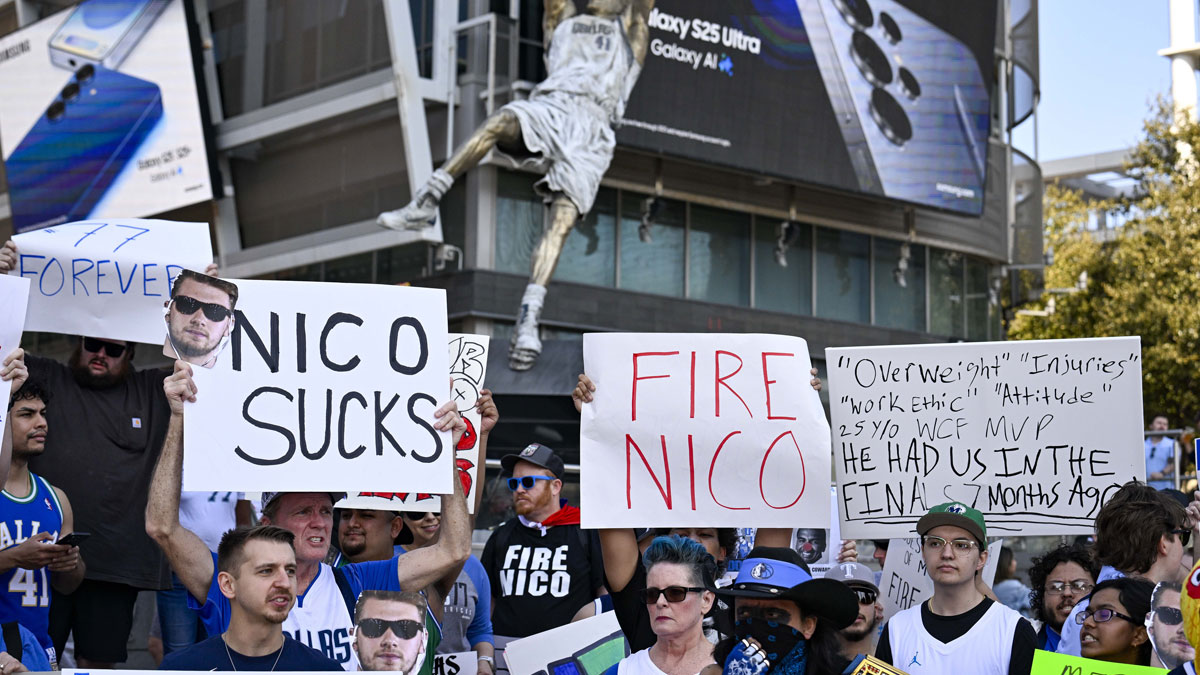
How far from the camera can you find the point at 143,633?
11008 millimetres

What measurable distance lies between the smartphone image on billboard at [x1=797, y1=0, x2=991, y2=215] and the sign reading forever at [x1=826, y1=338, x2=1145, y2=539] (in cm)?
Answer: 1652

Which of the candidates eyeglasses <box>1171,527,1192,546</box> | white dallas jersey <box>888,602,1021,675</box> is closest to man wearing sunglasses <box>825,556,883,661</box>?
white dallas jersey <box>888,602,1021,675</box>

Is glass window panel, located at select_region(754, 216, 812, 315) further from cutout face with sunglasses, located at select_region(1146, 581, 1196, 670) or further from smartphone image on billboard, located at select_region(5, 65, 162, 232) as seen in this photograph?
cutout face with sunglasses, located at select_region(1146, 581, 1196, 670)

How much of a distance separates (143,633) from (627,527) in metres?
6.13

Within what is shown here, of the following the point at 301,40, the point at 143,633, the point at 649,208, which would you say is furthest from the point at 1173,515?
the point at 301,40

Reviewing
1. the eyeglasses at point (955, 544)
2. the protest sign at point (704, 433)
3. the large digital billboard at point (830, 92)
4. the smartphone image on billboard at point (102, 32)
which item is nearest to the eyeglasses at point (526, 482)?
the protest sign at point (704, 433)

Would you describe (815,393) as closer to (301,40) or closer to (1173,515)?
(1173,515)

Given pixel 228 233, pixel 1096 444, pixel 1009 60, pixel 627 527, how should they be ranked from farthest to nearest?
pixel 1009 60, pixel 228 233, pixel 1096 444, pixel 627 527

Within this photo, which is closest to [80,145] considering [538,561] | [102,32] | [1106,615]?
[102,32]

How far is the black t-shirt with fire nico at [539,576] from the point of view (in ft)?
23.5

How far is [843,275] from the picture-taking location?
24.8 metres

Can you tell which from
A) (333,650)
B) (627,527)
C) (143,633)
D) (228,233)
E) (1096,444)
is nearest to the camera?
(333,650)

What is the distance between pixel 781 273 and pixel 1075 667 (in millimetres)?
19115

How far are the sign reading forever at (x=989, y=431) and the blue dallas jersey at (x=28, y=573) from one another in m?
3.38
